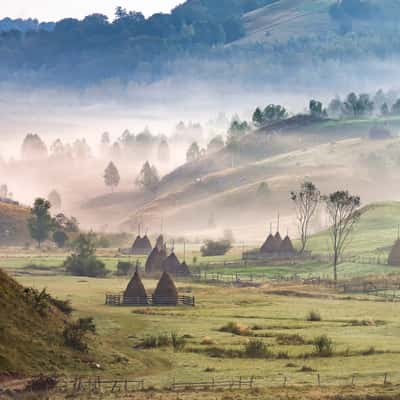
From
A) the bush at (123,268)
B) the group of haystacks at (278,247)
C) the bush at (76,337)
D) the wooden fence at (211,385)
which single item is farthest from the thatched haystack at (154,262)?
the wooden fence at (211,385)

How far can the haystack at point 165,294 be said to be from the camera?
323 ft

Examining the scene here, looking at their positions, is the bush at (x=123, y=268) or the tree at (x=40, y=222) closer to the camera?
the bush at (x=123, y=268)

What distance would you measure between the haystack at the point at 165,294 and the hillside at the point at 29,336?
37.6m

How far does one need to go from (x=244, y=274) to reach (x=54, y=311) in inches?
3113

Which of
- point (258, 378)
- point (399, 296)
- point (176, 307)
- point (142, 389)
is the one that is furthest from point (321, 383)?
point (399, 296)

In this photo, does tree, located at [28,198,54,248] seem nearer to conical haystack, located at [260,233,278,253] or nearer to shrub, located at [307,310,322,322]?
conical haystack, located at [260,233,278,253]

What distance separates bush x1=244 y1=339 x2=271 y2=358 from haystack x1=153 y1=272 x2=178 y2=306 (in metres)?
30.5

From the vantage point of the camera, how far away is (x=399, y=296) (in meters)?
108

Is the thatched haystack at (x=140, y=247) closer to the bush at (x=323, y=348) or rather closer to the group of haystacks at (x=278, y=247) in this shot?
the group of haystacks at (x=278, y=247)

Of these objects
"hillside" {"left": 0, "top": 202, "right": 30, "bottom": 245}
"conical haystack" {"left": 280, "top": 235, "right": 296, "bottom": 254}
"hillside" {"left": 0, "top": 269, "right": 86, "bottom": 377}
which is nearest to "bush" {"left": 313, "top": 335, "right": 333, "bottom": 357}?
"hillside" {"left": 0, "top": 269, "right": 86, "bottom": 377}

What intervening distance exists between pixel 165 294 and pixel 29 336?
42670mm

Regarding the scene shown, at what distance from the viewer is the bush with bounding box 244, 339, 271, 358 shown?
66.6 m

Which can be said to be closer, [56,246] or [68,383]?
[68,383]

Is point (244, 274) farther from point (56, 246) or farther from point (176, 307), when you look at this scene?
point (56, 246)
